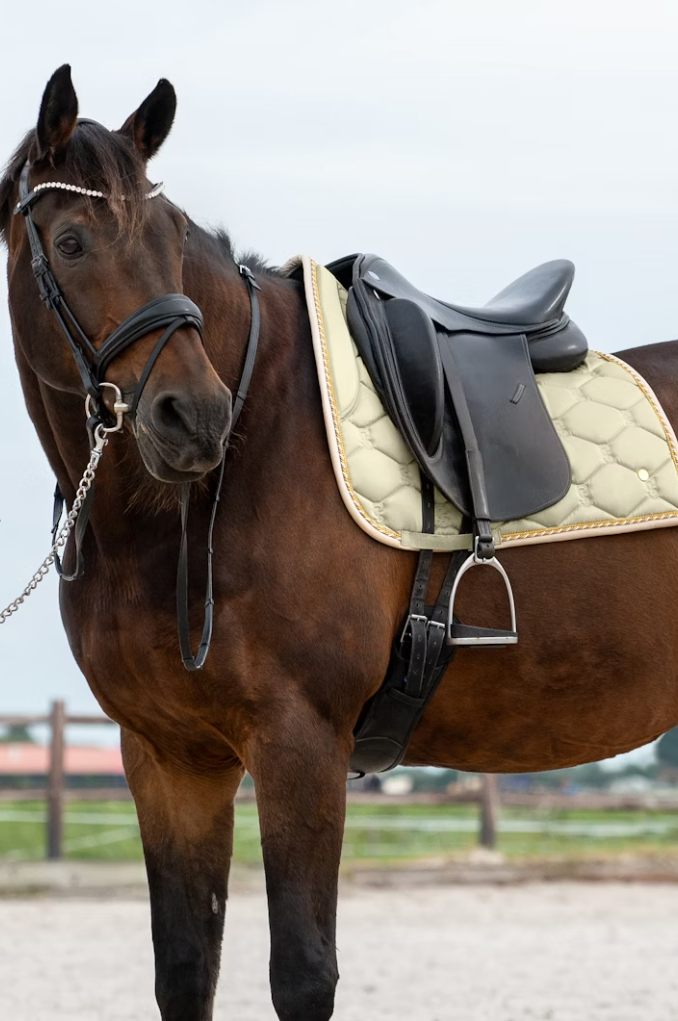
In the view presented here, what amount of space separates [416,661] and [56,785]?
7244 mm

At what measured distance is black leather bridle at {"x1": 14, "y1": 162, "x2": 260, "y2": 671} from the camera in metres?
2.52

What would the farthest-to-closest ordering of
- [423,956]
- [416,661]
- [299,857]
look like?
[423,956], [416,661], [299,857]

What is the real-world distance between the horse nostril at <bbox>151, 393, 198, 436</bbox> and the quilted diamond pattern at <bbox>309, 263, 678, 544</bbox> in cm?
52

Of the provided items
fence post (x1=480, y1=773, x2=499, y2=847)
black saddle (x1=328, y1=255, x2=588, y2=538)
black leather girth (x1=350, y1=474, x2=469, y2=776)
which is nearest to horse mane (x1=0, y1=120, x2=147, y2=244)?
black saddle (x1=328, y1=255, x2=588, y2=538)

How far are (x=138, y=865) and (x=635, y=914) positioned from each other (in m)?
3.66

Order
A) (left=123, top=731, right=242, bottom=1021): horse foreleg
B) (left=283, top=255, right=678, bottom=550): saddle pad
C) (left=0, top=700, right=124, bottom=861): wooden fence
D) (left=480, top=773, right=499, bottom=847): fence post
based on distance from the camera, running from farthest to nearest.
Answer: (left=480, top=773, right=499, bottom=847): fence post → (left=0, top=700, right=124, bottom=861): wooden fence → (left=123, top=731, right=242, bottom=1021): horse foreleg → (left=283, top=255, right=678, bottom=550): saddle pad

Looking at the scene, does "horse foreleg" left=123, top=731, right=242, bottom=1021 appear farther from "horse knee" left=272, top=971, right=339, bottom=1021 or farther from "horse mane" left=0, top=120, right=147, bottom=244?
"horse mane" left=0, top=120, right=147, bottom=244

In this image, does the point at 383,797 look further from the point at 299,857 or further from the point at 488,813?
the point at 299,857

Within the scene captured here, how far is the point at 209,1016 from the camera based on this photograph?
319 cm

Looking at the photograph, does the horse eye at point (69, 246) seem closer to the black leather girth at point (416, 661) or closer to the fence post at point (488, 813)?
the black leather girth at point (416, 661)

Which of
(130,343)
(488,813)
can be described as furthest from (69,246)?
(488,813)

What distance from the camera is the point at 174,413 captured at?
250 centimetres

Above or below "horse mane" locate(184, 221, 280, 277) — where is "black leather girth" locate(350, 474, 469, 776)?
below

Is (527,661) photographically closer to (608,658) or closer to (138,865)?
(608,658)
